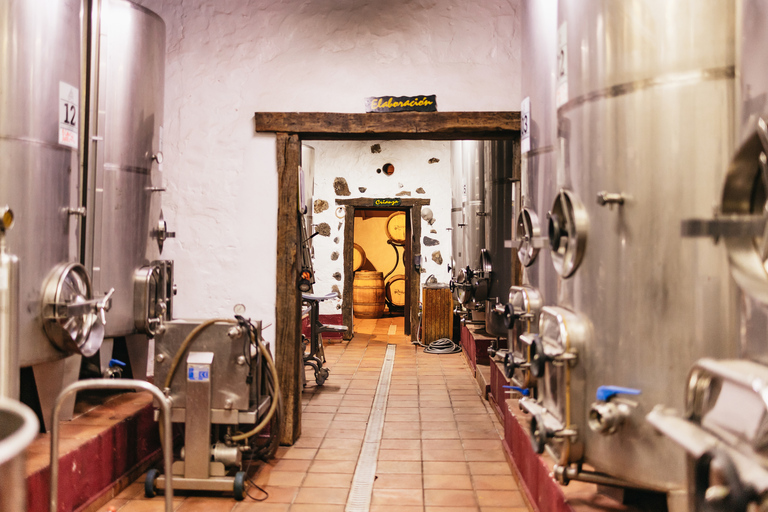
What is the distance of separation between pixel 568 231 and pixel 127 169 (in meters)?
2.77

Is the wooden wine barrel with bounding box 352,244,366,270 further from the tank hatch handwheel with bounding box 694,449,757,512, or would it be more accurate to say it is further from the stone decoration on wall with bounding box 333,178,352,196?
the tank hatch handwheel with bounding box 694,449,757,512

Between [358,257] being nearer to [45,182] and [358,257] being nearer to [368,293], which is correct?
[368,293]

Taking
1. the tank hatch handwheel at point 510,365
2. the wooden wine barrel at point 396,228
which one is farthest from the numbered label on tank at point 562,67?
the wooden wine barrel at point 396,228

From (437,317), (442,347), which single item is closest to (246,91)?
(442,347)

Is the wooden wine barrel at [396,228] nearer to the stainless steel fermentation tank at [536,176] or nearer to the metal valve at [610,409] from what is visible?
the stainless steel fermentation tank at [536,176]

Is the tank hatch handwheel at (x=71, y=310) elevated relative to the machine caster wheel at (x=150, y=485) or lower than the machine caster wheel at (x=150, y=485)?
elevated

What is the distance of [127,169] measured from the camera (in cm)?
380

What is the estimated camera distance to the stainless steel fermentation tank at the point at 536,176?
3.12 meters

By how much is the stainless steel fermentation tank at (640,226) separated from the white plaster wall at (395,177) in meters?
7.82

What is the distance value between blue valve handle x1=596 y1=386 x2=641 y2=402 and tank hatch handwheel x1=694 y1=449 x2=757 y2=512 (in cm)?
79

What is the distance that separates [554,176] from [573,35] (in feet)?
2.95

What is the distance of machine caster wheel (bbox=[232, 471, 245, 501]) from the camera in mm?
3396

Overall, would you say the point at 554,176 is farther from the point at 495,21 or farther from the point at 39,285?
the point at 39,285

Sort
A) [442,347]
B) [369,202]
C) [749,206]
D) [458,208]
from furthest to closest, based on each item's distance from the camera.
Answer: [369,202], [442,347], [458,208], [749,206]
